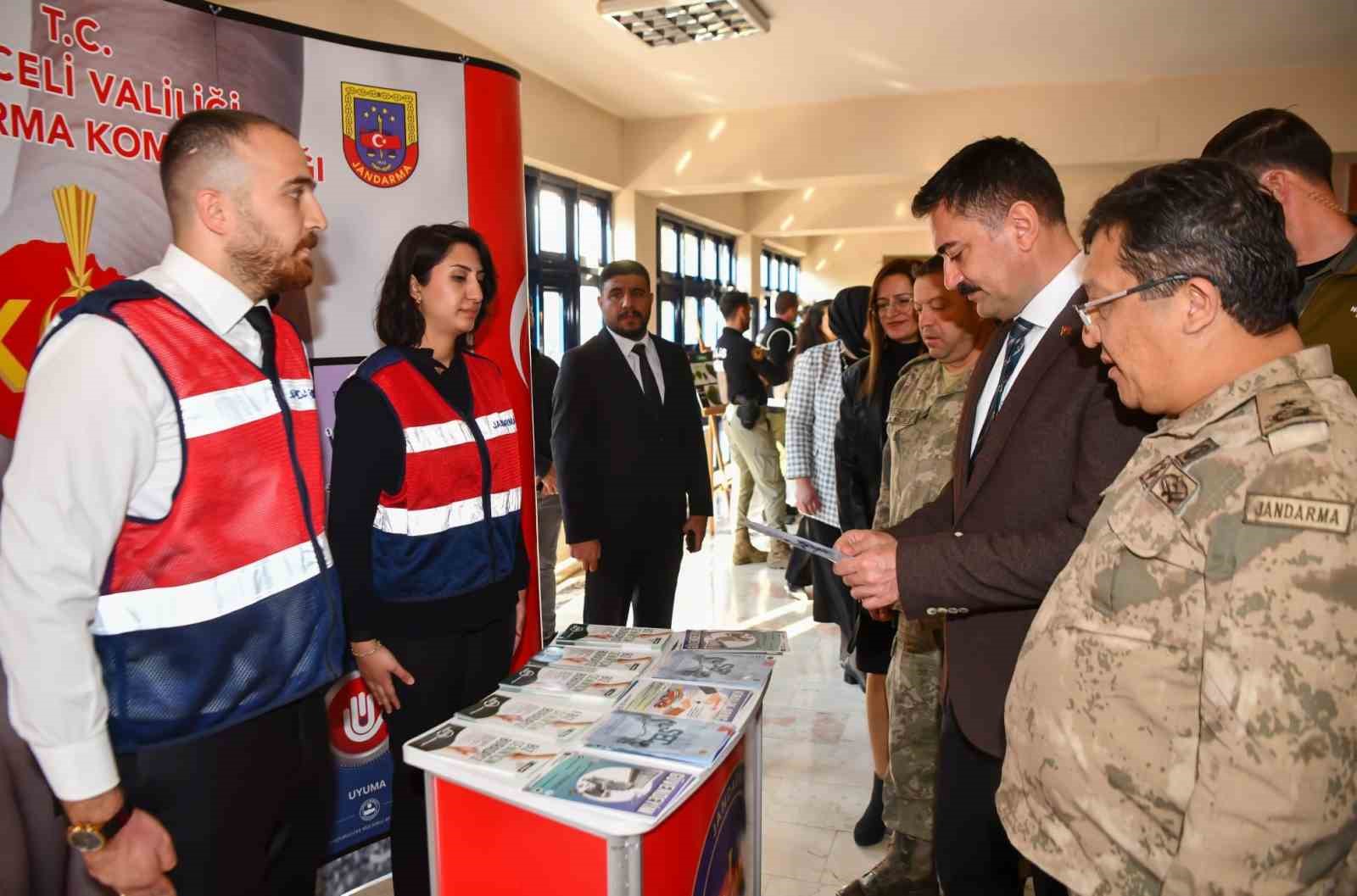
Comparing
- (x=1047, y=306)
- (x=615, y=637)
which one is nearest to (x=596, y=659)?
(x=615, y=637)

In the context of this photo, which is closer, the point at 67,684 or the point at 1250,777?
the point at 1250,777

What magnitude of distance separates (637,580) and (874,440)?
1001 millimetres

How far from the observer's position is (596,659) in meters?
1.74

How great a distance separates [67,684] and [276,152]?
0.85 m

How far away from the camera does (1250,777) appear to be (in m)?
0.78

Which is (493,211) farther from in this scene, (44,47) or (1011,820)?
(1011,820)

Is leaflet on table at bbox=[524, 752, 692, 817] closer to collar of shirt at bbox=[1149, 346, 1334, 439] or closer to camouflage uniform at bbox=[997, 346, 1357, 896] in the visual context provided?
camouflage uniform at bbox=[997, 346, 1357, 896]

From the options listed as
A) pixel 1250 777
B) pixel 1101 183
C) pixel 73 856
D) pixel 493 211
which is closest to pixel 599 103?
pixel 493 211

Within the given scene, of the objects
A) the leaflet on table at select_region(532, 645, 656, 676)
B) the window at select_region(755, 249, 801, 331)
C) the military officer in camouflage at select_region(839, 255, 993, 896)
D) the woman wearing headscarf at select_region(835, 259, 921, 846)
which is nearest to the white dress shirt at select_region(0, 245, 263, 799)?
the leaflet on table at select_region(532, 645, 656, 676)

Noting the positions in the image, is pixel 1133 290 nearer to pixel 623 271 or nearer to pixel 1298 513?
pixel 1298 513

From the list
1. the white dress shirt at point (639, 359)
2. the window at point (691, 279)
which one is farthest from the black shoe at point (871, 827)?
the window at point (691, 279)

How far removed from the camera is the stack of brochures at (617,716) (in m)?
1.25

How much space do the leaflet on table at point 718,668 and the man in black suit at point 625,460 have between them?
1.15 m

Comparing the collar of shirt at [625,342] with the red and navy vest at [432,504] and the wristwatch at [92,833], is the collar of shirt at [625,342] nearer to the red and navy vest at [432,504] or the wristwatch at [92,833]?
the red and navy vest at [432,504]
